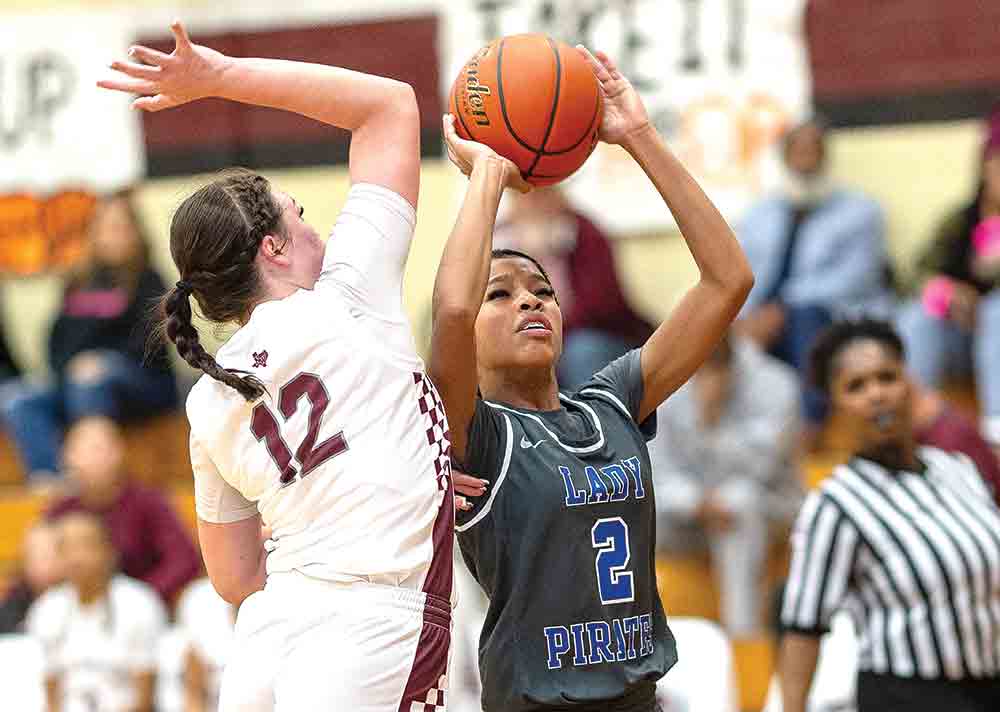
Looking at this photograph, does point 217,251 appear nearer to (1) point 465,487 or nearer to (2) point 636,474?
(1) point 465,487

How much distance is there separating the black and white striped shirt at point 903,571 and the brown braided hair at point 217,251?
207cm

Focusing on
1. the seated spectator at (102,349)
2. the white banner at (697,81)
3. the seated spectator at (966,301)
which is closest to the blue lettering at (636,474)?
the seated spectator at (966,301)

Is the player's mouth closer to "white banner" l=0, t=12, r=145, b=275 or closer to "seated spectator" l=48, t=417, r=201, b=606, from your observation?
"seated spectator" l=48, t=417, r=201, b=606

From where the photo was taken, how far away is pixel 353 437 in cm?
296

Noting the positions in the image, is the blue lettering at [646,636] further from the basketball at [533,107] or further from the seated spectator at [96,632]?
the seated spectator at [96,632]

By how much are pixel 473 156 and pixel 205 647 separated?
13.8 ft

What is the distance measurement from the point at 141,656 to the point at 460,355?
457 cm

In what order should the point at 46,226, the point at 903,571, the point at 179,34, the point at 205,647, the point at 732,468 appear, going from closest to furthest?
the point at 179,34 < the point at 903,571 < the point at 205,647 < the point at 732,468 < the point at 46,226

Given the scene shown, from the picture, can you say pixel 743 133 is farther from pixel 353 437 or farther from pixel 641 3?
pixel 353 437

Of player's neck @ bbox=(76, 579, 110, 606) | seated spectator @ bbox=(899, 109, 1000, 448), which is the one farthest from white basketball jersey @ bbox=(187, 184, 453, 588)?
seated spectator @ bbox=(899, 109, 1000, 448)

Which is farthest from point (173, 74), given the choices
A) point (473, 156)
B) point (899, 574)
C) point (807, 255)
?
point (807, 255)

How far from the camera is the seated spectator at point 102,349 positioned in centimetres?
855

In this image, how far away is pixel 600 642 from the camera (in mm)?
3271

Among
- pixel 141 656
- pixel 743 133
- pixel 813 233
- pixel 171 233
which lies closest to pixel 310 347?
pixel 171 233
